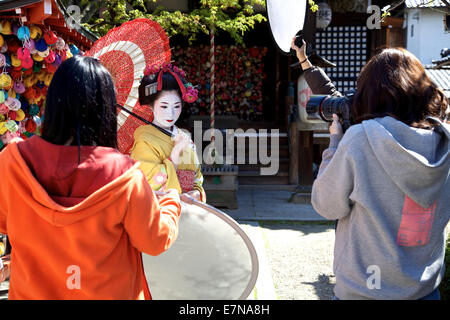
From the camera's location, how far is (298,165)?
1024 cm

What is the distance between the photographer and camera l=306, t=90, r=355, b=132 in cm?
205

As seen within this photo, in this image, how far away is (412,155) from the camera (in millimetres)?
1764

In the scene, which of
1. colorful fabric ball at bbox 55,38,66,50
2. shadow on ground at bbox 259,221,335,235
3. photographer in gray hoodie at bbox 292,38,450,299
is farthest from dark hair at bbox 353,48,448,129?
shadow on ground at bbox 259,221,335,235

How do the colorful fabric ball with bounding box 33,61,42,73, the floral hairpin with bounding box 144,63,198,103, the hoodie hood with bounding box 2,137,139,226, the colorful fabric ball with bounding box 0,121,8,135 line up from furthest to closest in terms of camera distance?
1. the colorful fabric ball with bounding box 33,61,42,73
2. the colorful fabric ball with bounding box 0,121,8,135
3. the floral hairpin with bounding box 144,63,198,103
4. the hoodie hood with bounding box 2,137,139,226

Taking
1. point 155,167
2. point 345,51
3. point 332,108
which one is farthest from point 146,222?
point 345,51

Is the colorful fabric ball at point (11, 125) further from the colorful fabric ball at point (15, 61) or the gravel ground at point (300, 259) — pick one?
the gravel ground at point (300, 259)

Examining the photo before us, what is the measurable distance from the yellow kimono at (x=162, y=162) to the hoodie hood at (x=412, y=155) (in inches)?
66.0

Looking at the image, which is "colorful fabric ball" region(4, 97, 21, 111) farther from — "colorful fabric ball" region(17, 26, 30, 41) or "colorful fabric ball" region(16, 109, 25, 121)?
→ "colorful fabric ball" region(17, 26, 30, 41)

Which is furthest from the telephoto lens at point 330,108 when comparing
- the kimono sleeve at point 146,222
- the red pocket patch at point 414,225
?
the kimono sleeve at point 146,222

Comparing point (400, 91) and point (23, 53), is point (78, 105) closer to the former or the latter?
point (400, 91)

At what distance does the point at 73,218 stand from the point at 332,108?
1201 millimetres

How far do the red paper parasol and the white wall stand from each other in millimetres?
16043
